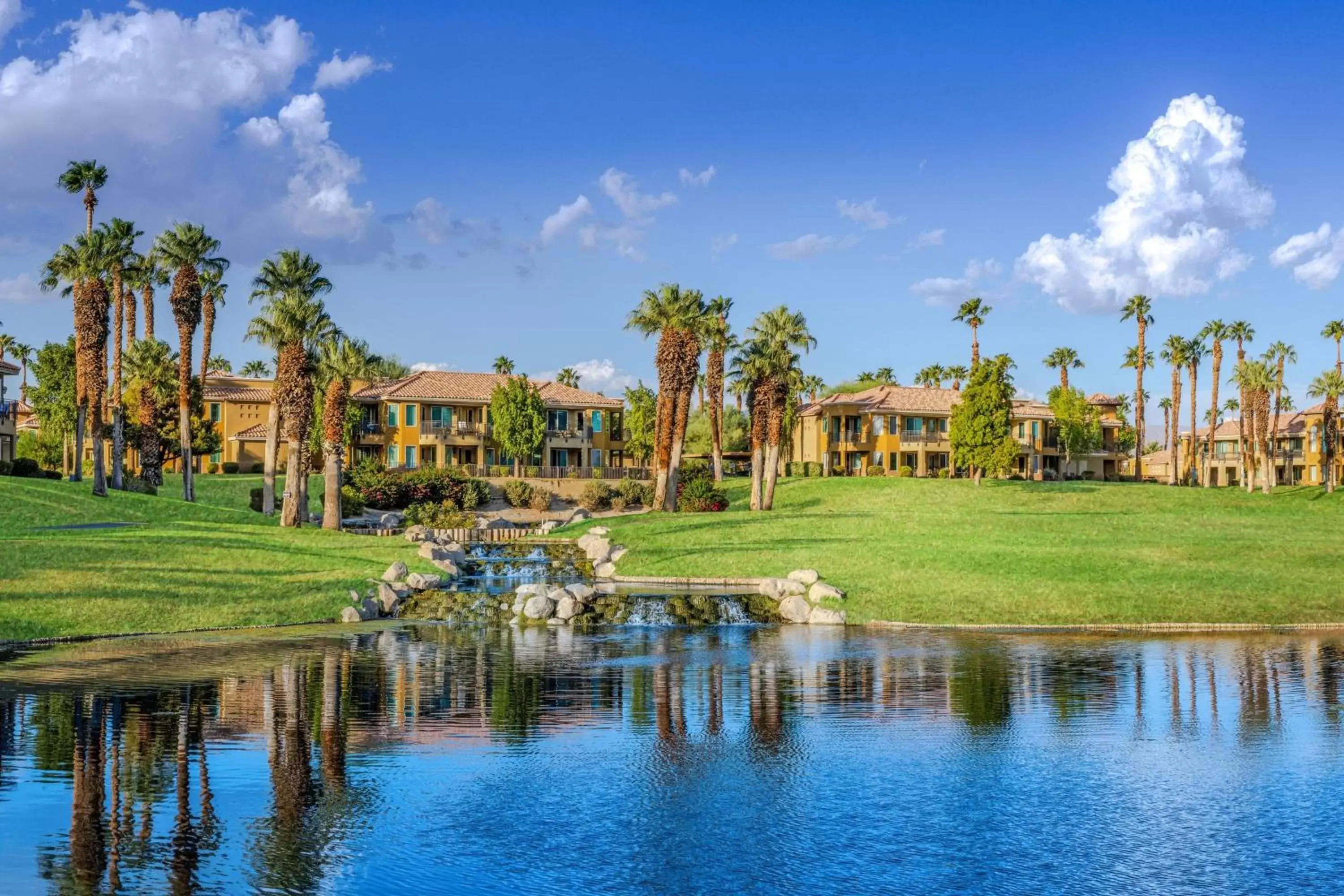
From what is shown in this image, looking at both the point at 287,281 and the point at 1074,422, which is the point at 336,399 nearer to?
the point at 287,281

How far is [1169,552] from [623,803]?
34.3 metres

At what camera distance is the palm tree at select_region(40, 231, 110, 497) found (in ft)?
200

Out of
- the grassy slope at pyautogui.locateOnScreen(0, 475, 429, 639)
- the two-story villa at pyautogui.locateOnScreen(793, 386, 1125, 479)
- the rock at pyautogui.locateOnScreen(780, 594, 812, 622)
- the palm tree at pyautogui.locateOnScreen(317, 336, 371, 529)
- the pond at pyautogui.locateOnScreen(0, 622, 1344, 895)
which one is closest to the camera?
the pond at pyautogui.locateOnScreen(0, 622, 1344, 895)

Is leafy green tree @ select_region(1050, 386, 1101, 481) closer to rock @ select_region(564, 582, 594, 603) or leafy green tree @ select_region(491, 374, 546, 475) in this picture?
leafy green tree @ select_region(491, 374, 546, 475)

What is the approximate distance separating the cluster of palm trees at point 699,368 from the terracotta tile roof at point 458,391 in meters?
29.7

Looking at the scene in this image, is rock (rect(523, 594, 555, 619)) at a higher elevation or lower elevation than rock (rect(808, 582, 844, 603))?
lower

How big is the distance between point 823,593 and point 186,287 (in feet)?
144

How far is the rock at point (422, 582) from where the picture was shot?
130 feet

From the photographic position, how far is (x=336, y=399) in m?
57.7

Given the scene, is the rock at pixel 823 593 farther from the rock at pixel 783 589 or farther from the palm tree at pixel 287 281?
the palm tree at pixel 287 281

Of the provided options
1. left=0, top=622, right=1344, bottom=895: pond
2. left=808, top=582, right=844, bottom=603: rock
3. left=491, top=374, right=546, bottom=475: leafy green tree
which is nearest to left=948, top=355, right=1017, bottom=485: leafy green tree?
left=491, top=374, right=546, bottom=475: leafy green tree

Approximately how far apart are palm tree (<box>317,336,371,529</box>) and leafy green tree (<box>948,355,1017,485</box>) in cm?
4427

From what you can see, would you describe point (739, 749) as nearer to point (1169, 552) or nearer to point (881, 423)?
point (1169, 552)

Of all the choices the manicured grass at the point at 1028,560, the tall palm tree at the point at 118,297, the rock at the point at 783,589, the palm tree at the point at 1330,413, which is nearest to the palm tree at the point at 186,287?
the tall palm tree at the point at 118,297
